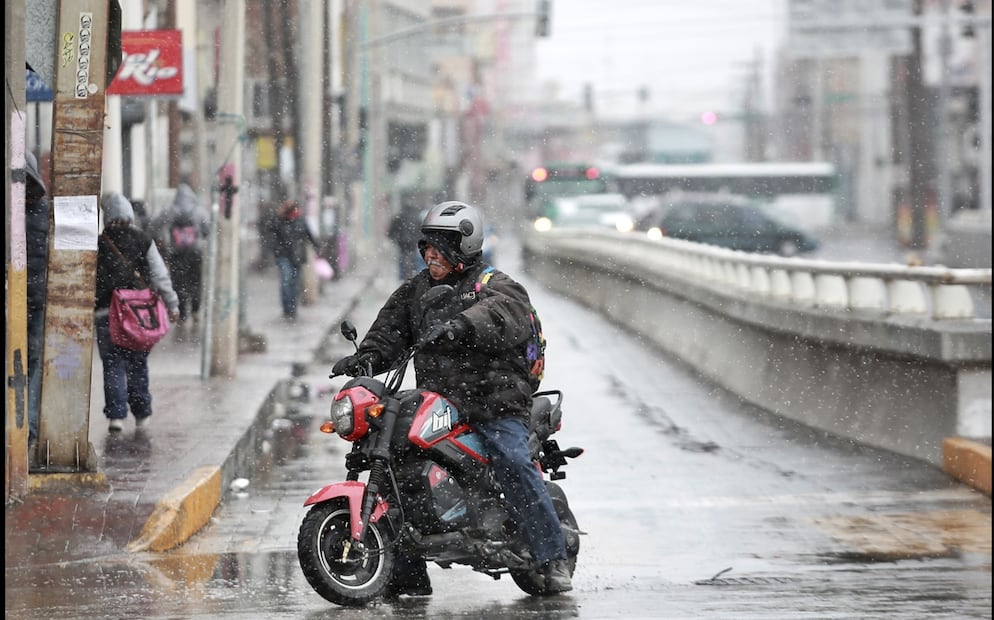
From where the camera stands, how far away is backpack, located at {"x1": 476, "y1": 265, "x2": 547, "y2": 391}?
23.1 ft

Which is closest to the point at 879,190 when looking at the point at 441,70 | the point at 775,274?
the point at 441,70

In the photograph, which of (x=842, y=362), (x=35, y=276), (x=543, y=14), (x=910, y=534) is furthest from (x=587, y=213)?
(x=910, y=534)

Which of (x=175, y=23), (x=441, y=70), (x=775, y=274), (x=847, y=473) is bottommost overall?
(x=847, y=473)

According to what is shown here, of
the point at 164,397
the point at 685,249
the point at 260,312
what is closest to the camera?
the point at 164,397

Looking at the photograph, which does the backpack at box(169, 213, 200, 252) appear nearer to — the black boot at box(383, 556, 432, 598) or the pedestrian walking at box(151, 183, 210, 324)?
the pedestrian walking at box(151, 183, 210, 324)

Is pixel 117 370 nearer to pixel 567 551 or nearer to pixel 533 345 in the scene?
pixel 567 551

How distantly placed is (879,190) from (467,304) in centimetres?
8456

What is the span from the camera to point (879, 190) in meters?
89.0

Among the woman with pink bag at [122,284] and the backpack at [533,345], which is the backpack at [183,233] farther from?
the backpack at [533,345]

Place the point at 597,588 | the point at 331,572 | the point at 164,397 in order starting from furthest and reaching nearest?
the point at 164,397 < the point at 597,588 < the point at 331,572

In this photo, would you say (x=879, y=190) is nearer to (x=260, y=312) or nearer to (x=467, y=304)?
(x=260, y=312)

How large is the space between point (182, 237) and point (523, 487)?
590 inches

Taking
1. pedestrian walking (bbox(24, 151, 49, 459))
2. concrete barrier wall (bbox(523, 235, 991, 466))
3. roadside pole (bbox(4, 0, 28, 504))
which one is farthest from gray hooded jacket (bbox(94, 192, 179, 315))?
concrete barrier wall (bbox(523, 235, 991, 466))

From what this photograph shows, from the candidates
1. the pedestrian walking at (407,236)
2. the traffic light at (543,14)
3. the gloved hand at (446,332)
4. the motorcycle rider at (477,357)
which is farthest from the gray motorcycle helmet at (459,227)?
the traffic light at (543,14)
